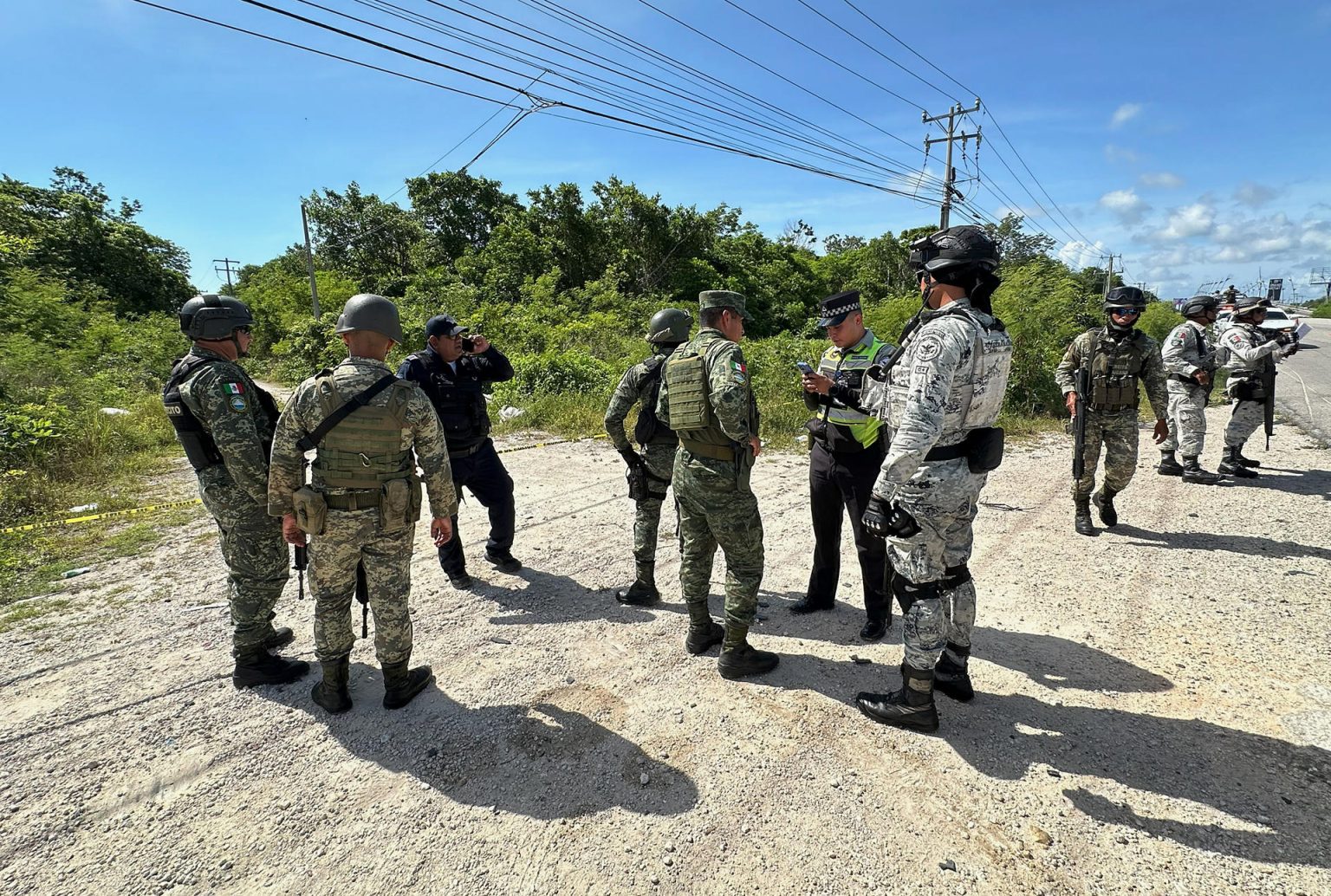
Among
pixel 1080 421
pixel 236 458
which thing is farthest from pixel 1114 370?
pixel 236 458

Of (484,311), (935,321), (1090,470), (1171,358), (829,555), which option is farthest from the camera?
(484,311)

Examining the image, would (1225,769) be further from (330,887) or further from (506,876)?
(330,887)

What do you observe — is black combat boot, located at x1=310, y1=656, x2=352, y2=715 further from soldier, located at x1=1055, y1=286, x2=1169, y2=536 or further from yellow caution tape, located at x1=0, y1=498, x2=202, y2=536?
soldier, located at x1=1055, y1=286, x2=1169, y2=536

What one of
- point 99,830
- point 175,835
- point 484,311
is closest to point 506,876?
point 175,835

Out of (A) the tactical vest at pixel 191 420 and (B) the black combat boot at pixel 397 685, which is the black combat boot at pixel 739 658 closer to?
(B) the black combat boot at pixel 397 685

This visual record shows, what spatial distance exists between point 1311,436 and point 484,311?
58.4ft

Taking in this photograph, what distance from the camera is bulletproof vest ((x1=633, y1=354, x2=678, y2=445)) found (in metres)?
3.80

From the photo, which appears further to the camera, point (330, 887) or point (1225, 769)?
point (1225, 769)

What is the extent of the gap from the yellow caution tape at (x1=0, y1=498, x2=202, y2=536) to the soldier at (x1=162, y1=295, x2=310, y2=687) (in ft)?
12.7

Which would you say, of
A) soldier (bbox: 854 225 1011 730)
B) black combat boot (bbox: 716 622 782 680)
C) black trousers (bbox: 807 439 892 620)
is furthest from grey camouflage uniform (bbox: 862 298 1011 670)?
black combat boot (bbox: 716 622 782 680)

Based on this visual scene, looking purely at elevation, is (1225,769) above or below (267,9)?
below

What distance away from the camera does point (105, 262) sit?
2648 centimetres

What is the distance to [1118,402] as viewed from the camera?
498cm

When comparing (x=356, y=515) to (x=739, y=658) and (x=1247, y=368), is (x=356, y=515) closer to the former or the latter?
(x=739, y=658)
